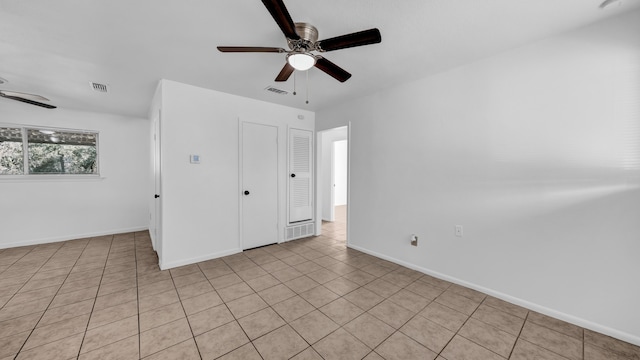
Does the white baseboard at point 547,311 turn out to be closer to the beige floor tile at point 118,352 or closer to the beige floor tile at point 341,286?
the beige floor tile at point 341,286

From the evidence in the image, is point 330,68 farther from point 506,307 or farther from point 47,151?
point 47,151

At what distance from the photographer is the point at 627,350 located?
5.71ft

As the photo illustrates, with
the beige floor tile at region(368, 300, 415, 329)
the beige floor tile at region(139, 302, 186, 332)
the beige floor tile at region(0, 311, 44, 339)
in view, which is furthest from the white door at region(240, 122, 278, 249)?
the beige floor tile at region(368, 300, 415, 329)

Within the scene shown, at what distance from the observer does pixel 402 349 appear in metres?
1.74

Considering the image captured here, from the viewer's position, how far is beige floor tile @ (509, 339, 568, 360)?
167cm

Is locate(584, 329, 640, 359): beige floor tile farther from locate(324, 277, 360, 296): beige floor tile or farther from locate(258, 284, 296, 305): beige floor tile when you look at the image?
locate(258, 284, 296, 305): beige floor tile

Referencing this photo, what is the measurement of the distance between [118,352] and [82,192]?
14.7 feet

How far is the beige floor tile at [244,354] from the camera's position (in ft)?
5.41

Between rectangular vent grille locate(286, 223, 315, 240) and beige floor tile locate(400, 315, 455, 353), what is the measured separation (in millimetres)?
2713

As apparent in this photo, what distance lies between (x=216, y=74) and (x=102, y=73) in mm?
1378

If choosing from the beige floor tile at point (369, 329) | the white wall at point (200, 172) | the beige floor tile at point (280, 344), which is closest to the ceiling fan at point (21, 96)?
the white wall at point (200, 172)

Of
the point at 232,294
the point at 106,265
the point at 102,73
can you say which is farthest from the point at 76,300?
the point at 102,73

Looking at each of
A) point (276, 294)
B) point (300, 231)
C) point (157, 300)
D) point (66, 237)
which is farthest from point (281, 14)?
point (66, 237)

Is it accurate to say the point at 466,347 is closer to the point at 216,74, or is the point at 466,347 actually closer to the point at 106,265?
the point at 216,74
